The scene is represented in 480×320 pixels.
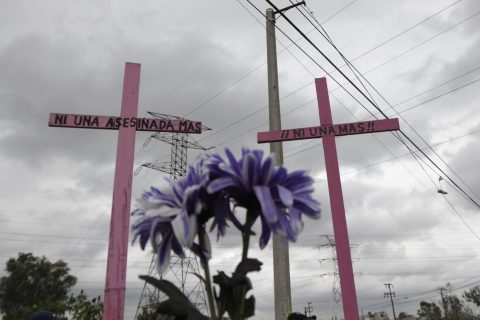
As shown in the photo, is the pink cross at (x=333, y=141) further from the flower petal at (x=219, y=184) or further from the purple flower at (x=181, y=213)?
the flower petal at (x=219, y=184)

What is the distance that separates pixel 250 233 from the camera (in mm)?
1379

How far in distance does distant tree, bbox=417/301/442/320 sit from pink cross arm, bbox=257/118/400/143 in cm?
5897

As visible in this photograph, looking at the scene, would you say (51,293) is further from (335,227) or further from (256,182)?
(256,182)

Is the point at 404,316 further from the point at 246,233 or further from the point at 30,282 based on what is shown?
the point at 246,233

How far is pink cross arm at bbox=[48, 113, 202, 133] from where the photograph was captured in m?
5.07

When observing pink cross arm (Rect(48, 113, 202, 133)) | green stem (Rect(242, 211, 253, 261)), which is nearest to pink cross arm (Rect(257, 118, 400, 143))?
pink cross arm (Rect(48, 113, 202, 133))

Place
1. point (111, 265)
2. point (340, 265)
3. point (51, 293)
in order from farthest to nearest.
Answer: point (51, 293) → point (340, 265) → point (111, 265)

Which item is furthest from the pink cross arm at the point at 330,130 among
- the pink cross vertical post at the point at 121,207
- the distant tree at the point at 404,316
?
the distant tree at the point at 404,316

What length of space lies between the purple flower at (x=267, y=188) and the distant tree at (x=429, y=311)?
63.6 meters

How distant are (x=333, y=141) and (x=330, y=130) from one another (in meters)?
0.19

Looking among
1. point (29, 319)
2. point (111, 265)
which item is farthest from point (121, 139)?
point (29, 319)

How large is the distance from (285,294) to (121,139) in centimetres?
Result: 307

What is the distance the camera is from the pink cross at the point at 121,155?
412 centimetres

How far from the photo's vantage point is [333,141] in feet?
20.2
